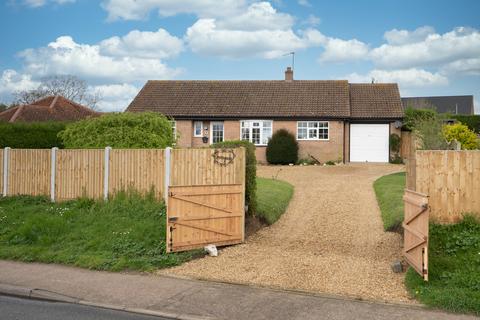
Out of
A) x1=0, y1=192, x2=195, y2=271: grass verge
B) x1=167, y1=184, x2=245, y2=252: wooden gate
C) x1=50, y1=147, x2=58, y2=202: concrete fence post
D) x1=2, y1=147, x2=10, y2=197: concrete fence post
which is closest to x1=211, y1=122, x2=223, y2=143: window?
x1=2, y1=147, x2=10, y2=197: concrete fence post

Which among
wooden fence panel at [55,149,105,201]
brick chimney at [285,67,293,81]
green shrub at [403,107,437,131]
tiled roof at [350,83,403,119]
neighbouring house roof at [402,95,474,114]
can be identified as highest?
neighbouring house roof at [402,95,474,114]

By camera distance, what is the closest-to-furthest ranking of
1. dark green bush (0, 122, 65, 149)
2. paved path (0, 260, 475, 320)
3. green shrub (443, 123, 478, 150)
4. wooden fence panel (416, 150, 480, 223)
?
paved path (0, 260, 475, 320) → wooden fence panel (416, 150, 480, 223) → green shrub (443, 123, 478, 150) → dark green bush (0, 122, 65, 149)

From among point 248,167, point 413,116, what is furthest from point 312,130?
point 248,167

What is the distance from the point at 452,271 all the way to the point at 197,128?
83.5 feet

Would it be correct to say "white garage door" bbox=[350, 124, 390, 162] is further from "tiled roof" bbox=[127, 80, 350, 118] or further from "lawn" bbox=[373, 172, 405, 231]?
"lawn" bbox=[373, 172, 405, 231]

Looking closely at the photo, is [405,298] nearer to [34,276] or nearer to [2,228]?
[34,276]

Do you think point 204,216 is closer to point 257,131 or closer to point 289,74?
point 257,131

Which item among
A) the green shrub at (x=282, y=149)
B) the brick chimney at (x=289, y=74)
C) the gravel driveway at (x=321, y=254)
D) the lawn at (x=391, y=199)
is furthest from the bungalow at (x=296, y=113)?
the gravel driveway at (x=321, y=254)

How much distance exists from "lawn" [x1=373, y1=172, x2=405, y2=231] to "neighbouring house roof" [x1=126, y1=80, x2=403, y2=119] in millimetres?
10151

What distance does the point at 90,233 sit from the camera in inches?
498

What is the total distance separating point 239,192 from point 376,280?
4103 mm

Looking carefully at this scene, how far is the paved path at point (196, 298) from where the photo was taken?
7.93m

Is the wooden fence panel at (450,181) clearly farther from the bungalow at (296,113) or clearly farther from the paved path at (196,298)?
the bungalow at (296,113)

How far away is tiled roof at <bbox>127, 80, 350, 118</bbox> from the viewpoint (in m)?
32.7
